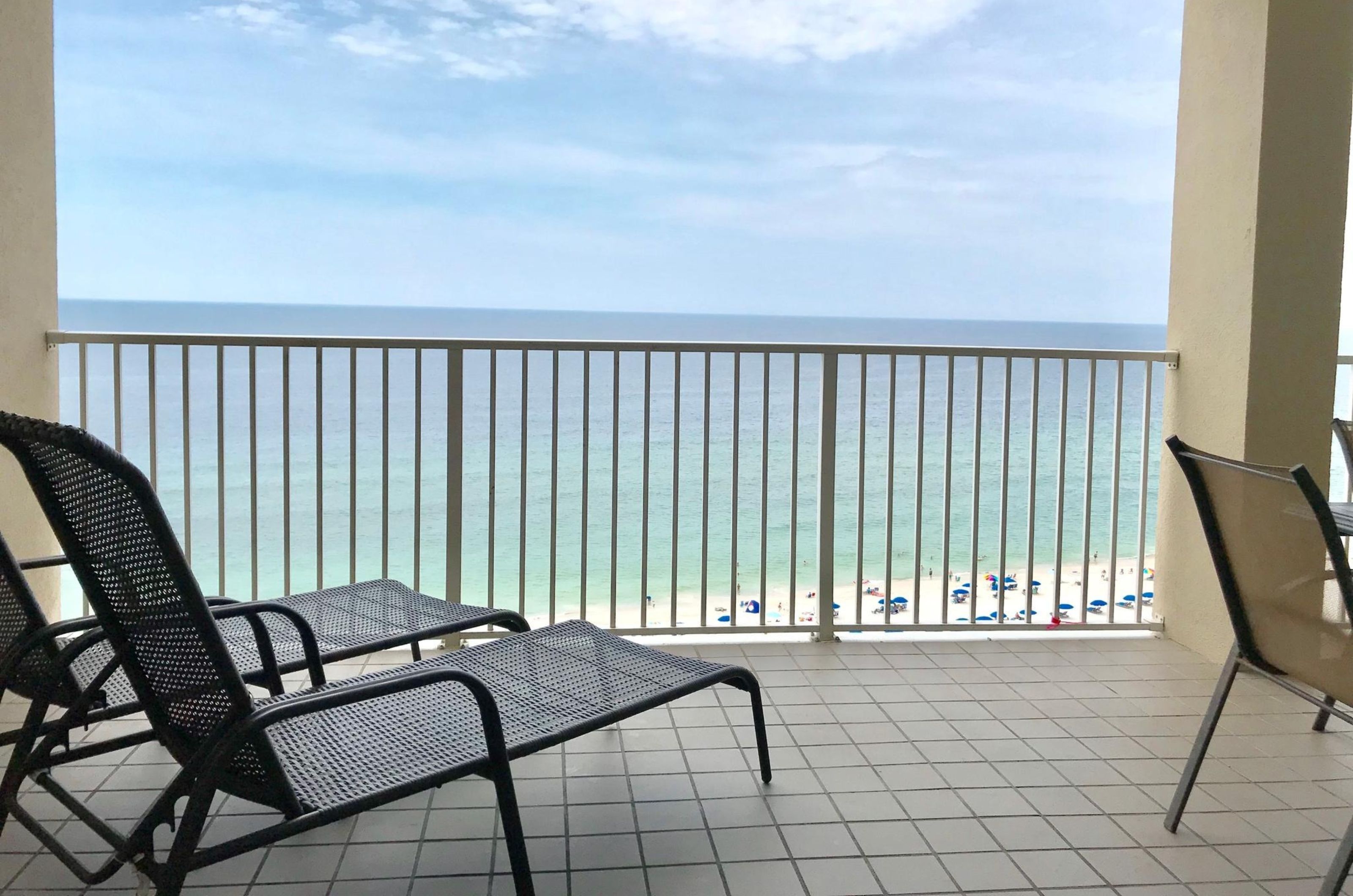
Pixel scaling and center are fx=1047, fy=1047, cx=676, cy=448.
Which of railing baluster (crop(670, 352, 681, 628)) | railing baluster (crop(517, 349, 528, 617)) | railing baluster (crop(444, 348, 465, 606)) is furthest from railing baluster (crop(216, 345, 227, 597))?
railing baluster (crop(670, 352, 681, 628))

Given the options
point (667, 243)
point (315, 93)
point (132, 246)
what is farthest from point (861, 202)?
point (132, 246)

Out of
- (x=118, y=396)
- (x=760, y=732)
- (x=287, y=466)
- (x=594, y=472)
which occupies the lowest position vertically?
(x=594, y=472)

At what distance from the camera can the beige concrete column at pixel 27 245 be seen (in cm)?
331

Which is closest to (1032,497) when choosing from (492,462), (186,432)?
(492,462)

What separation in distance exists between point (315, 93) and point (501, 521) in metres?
18.3

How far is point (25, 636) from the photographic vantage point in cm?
204

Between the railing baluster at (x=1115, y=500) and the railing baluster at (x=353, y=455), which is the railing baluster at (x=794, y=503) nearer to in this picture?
the railing baluster at (x=1115, y=500)

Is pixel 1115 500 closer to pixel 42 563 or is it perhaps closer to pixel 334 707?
pixel 334 707

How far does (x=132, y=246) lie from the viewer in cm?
2778

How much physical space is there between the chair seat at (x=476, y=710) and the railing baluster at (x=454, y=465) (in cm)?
107

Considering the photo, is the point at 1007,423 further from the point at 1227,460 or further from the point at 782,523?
the point at 782,523

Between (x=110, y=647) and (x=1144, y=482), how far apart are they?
3522 millimetres

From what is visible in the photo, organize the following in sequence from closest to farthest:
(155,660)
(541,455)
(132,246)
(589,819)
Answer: (155,660), (589,819), (541,455), (132,246)

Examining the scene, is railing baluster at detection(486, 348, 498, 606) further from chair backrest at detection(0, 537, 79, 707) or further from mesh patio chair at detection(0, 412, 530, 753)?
chair backrest at detection(0, 537, 79, 707)
